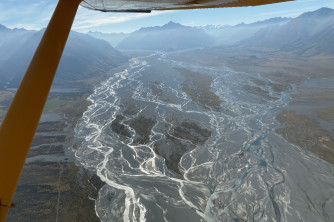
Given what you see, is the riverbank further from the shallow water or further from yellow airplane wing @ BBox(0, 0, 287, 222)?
yellow airplane wing @ BBox(0, 0, 287, 222)

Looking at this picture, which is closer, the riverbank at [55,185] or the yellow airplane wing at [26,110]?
the yellow airplane wing at [26,110]

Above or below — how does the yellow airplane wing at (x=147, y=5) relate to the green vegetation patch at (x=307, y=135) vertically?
above

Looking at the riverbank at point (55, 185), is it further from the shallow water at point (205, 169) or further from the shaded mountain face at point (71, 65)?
the shaded mountain face at point (71, 65)

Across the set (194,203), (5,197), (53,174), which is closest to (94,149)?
(53,174)

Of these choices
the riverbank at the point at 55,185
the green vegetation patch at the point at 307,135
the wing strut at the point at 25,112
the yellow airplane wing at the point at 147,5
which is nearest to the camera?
the wing strut at the point at 25,112

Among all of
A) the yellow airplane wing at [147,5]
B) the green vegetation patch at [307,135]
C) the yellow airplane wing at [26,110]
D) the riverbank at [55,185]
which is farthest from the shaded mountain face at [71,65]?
the yellow airplane wing at [26,110]

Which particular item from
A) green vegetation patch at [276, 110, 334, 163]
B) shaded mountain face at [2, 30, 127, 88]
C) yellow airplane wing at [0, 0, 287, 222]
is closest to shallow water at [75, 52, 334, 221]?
green vegetation patch at [276, 110, 334, 163]
